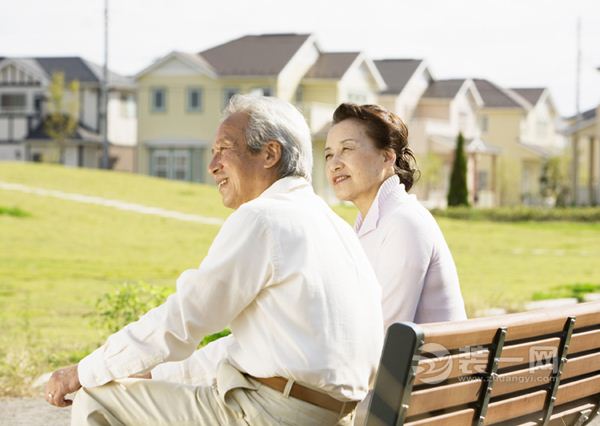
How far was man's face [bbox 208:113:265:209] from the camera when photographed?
370 centimetres

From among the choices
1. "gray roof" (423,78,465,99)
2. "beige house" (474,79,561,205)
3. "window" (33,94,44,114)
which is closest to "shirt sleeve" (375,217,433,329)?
"window" (33,94,44,114)

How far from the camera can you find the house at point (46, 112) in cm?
5984

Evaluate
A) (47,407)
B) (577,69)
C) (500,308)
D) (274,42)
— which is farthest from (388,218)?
(577,69)

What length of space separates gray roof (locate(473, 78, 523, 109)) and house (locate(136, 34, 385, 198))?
1826 centimetres

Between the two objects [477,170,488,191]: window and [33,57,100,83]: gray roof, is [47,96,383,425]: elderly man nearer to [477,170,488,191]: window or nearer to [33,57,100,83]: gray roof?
[33,57,100,83]: gray roof

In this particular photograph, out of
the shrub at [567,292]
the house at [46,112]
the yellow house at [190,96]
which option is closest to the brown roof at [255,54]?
the yellow house at [190,96]

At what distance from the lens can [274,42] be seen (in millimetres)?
55031

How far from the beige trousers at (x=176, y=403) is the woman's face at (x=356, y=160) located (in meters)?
1.46

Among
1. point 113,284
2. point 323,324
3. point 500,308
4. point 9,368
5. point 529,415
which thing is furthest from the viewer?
point 113,284

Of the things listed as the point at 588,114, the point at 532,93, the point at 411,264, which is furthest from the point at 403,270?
the point at 588,114

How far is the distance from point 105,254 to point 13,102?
39928 millimetres

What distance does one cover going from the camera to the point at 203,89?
53.2m

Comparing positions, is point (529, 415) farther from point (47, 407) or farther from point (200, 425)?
point (47, 407)

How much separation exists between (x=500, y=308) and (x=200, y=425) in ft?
28.1
